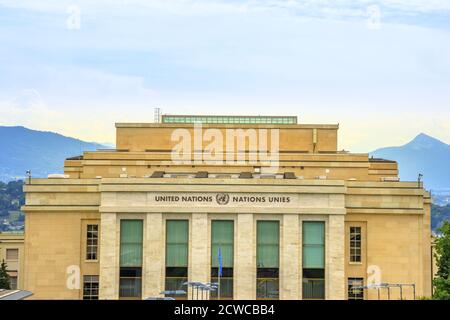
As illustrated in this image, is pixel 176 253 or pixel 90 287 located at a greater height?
pixel 176 253

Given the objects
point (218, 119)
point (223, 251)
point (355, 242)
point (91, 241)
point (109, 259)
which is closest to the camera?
point (109, 259)

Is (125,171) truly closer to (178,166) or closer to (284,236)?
(178,166)

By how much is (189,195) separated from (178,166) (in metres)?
10.2

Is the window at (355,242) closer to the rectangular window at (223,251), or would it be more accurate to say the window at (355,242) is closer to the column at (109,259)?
the rectangular window at (223,251)

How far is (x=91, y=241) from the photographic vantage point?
66.8 meters

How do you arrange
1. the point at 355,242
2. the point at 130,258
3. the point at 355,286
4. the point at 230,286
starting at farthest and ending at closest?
1. the point at 355,242
2. the point at 355,286
3. the point at 130,258
4. the point at 230,286

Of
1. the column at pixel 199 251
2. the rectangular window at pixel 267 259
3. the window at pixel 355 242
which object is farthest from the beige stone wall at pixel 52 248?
the window at pixel 355 242

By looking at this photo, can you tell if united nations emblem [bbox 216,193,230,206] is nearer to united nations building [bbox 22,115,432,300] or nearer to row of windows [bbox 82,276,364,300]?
united nations building [bbox 22,115,432,300]

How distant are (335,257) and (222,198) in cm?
956

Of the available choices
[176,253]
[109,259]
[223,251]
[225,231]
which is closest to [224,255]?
[223,251]

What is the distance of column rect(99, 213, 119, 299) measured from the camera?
62.6 m

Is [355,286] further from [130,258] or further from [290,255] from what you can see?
[130,258]

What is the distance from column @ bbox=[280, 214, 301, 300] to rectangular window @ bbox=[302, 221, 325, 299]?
74cm

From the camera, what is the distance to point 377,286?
2372 inches
